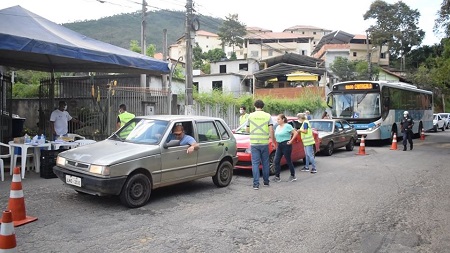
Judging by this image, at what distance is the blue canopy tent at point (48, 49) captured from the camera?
8.78 m

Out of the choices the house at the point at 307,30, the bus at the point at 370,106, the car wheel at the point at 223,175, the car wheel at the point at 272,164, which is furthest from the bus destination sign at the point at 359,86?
the house at the point at 307,30

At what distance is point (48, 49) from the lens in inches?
359

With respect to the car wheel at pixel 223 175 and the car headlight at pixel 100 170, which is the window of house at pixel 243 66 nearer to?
the car wheel at pixel 223 175

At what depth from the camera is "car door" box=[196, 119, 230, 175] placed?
26.0ft

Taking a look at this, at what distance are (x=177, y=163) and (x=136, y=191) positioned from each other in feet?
3.39

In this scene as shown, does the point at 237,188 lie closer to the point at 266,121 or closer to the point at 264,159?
the point at 264,159

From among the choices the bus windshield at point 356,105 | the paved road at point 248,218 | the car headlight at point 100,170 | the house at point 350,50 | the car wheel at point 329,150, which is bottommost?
the paved road at point 248,218

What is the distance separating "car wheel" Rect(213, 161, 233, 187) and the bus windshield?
41.1ft

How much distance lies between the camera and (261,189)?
842cm

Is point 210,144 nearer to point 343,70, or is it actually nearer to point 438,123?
point 438,123

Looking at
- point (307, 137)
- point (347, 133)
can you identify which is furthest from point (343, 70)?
point (307, 137)

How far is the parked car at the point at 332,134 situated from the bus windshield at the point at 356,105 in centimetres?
270

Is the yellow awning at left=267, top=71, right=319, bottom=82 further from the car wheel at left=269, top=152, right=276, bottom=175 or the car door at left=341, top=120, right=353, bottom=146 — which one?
the car wheel at left=269, top=152, right=276, bottom=175

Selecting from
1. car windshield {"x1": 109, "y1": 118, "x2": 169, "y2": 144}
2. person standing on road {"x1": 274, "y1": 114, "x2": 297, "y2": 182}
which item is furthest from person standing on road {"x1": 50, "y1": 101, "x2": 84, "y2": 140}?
person standing on road {"x1": 274, "y1": 114, "x2": 297, "y2": 182}
